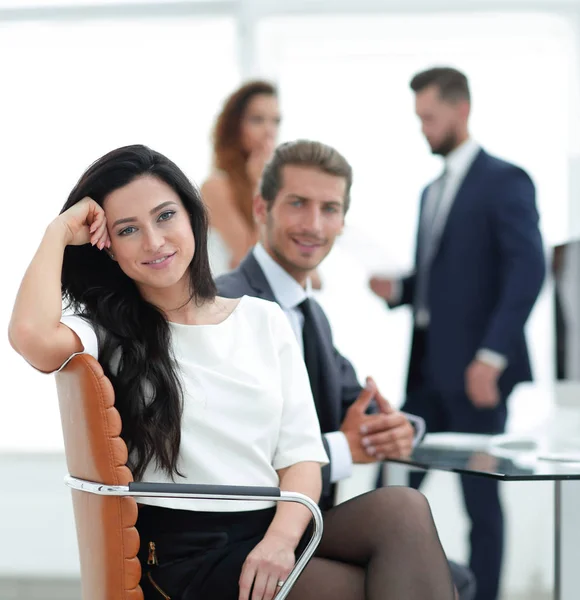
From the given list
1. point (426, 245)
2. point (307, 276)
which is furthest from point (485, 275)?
point (307, 276)

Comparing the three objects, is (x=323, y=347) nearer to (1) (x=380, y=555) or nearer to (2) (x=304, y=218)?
(2) (x=304, y=218)

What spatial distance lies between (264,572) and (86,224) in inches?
26.8

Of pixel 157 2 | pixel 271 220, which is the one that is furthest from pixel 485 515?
pixel 157 2

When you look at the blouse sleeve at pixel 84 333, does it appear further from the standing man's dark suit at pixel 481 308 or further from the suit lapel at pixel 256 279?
the standing man's dark suit at pixel 481 308

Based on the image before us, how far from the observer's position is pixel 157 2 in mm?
3965

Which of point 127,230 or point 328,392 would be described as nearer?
point 127,230

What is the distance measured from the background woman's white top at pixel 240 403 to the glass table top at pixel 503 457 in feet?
1.10

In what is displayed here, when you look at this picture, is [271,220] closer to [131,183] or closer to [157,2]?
[131,183]

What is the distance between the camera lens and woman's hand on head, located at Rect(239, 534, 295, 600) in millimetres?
1430

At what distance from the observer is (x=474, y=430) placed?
303 cm

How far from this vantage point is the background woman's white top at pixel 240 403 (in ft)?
5.00

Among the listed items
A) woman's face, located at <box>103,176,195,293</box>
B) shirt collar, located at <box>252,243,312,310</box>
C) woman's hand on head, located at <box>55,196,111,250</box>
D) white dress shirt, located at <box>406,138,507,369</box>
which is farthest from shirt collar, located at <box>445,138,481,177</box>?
woman's hand on head, located at <box>55,196,111,250</box>

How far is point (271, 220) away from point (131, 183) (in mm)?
538

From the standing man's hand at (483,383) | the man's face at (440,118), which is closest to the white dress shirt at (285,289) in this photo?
the standing man's hand at (483,383)
